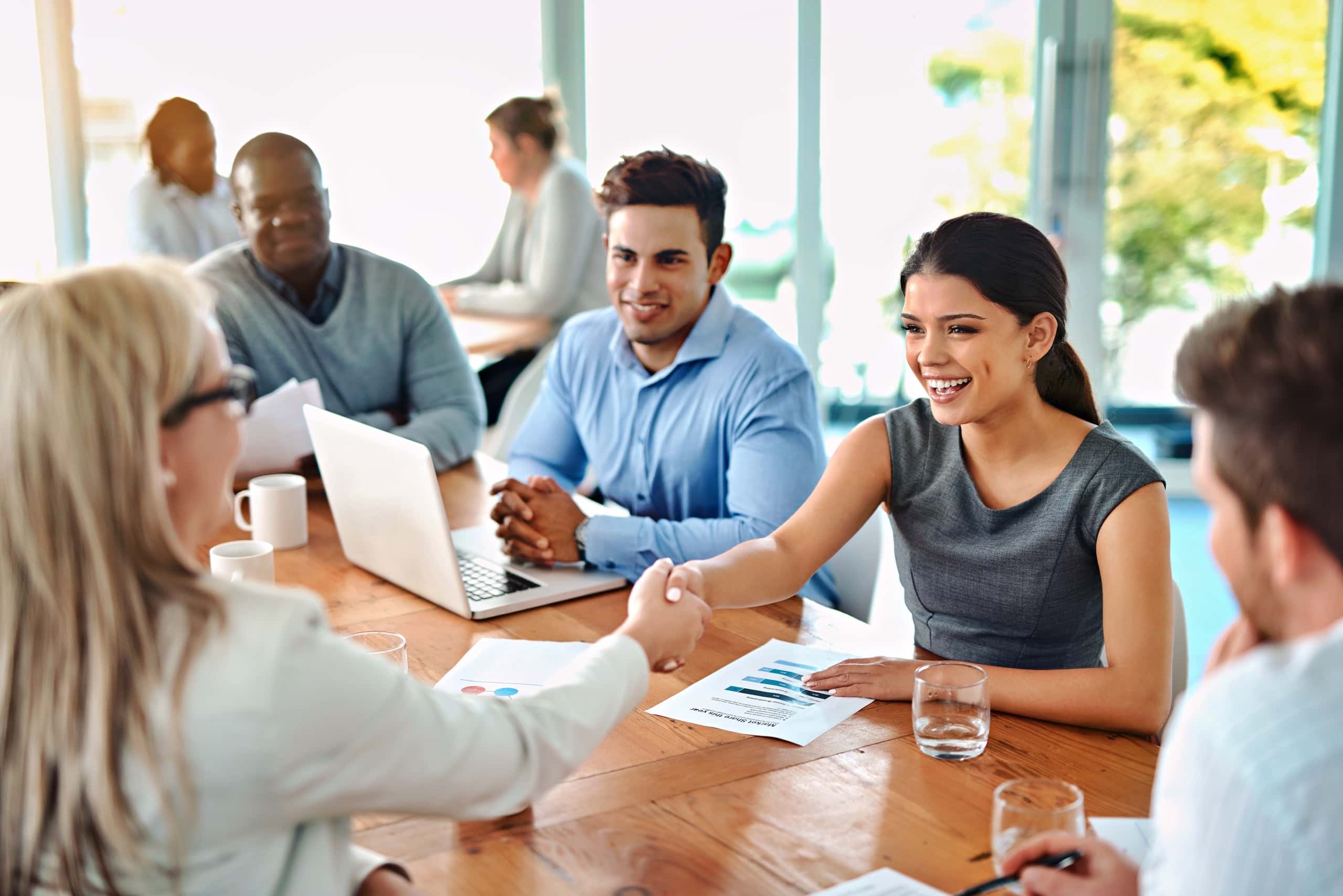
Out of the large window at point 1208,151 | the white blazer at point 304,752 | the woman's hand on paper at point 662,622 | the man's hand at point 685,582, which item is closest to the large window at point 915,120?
the large window at point 1208,151

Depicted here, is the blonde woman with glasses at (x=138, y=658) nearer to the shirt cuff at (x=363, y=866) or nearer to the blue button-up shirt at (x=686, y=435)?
the shirt cuff at (x=363, y=866)

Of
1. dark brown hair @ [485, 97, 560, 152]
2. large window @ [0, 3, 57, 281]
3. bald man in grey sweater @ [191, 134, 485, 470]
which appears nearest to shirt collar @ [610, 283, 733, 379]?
bald man in grey sweater @ [191, 134, 485, 470]

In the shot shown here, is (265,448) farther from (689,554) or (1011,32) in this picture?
(1011,32)

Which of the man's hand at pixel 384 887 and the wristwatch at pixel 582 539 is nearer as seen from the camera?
the man's hand at pixel 384 887

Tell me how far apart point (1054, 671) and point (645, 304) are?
4.02 feet

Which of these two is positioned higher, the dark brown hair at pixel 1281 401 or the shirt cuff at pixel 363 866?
the dark brown hair at pixel 1281 401

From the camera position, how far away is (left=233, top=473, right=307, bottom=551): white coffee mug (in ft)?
6.99

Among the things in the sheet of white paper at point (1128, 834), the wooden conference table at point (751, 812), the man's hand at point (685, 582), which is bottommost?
the wooden conference table at point (751, 812)

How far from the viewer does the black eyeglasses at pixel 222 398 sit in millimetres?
853

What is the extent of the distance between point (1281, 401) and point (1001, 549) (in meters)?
0.96

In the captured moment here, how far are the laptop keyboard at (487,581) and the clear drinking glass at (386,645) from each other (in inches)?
12.3

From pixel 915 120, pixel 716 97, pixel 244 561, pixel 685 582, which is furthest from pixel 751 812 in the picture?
pixel 716 97

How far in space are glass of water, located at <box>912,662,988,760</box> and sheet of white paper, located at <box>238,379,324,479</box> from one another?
1.50 metres

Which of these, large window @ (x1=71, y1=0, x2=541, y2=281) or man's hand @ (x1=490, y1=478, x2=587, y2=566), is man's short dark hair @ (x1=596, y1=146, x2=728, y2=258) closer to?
man's hand @ (x1=490, y1=478, x2=587, y2=566)
